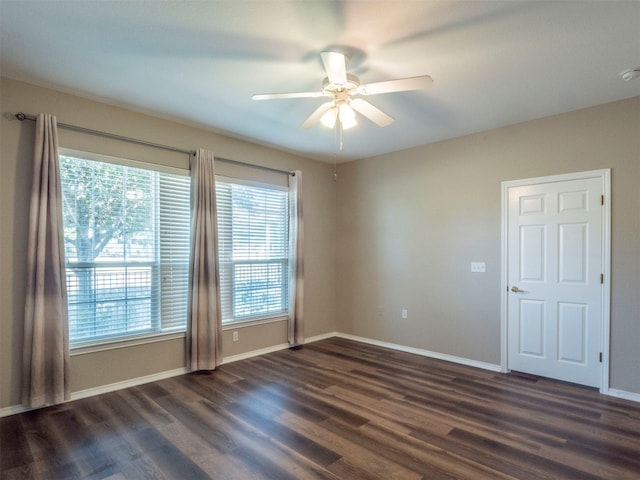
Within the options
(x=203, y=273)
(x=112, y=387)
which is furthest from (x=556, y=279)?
(x=112, y=387)

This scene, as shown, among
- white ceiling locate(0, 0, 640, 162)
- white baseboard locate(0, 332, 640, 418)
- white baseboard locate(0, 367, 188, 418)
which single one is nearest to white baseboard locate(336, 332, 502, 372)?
white baseboard locate(0, 332, 640, 418)

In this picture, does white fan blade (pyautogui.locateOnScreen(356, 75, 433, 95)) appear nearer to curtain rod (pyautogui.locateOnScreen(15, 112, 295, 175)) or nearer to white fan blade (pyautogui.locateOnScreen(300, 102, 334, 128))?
→ white fan blade (pyautogui.locateOnScreen(300, 102, 334, 128))

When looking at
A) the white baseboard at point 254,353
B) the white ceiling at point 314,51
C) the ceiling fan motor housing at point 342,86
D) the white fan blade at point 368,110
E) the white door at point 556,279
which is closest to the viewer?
the white ceiling at point 314,51

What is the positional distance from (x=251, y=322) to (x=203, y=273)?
1.05 m

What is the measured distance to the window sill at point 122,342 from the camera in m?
3.13

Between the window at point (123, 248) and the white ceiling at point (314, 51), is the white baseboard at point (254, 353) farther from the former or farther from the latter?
the white ceiling at point (314, 51)

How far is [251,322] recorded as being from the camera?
448 centimetres

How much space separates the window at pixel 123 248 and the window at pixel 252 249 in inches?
19.8

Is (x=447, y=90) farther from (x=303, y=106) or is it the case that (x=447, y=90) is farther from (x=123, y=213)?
(x=123, y=213)

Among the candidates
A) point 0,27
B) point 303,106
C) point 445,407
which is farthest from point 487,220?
point 0,27

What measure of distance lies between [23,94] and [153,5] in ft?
5.86

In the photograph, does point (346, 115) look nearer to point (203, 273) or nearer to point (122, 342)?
point (203, 273)

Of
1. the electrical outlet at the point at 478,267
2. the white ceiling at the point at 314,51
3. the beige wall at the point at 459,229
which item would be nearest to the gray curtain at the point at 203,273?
the white ceiling at the point at 314,51

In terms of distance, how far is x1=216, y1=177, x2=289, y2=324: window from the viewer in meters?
4.24
